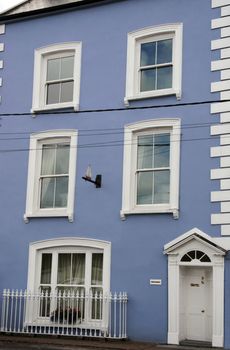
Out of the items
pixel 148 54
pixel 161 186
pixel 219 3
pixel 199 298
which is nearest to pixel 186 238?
pixel 199 298

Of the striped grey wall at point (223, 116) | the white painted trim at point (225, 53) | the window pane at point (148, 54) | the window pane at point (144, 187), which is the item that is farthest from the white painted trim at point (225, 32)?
Result: the window pane at point (144, 187)

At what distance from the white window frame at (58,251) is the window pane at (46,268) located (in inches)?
4.8

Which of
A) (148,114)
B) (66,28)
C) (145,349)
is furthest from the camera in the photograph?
(66,28)

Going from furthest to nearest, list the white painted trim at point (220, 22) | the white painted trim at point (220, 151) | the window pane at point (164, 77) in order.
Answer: the window pane at point (164, 77)
the white painted trim at point (220, 22)
the white painted trim at point (220, 151)

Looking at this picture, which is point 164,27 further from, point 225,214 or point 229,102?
point 225,214

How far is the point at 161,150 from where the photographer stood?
17.0 metres

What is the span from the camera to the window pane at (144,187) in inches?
666

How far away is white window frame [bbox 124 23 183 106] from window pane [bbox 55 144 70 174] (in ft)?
8.13

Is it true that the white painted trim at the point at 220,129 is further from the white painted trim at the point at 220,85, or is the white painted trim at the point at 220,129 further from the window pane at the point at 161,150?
the window pane at the point at 161,150

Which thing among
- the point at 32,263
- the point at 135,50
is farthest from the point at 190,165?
the point at 32,263

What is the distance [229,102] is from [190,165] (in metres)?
2.04

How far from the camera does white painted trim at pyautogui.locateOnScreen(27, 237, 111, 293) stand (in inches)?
660

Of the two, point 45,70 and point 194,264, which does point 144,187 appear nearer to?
point 194,264

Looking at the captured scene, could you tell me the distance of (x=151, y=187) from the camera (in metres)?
16.9
